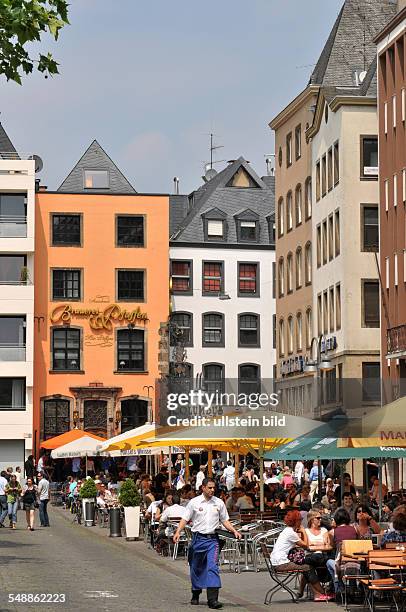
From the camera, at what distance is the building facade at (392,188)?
51781 mm

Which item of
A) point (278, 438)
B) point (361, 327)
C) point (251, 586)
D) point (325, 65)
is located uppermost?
point (325, 65)

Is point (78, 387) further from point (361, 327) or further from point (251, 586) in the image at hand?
point (251, 586)

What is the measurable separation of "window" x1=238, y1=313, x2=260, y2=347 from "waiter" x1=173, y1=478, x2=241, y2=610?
6868cm

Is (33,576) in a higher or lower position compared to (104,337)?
lower

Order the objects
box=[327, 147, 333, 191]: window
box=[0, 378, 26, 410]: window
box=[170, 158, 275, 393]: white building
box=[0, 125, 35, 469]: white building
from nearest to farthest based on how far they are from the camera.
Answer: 1. box=[327, 147, 333, 191]: window
2. box=[0, 125, 35, 469]: white building
3. box=[0, 378, 26, 410]: window
4. box=[170, 158, 275, 393]: white building

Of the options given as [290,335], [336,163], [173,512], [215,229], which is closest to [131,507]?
[173,512]

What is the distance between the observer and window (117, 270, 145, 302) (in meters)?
80.6

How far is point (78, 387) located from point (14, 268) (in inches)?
271

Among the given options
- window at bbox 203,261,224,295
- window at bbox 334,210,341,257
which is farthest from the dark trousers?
window at bbox 203,261,224,295

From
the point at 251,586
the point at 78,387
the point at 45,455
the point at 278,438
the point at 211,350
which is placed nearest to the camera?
the point at 251,586

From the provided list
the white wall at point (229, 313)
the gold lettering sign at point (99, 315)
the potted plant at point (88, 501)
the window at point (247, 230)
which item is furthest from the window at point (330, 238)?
the window at point (247, 230)

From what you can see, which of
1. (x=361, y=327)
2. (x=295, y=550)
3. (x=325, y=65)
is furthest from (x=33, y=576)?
(x=325, y=65)

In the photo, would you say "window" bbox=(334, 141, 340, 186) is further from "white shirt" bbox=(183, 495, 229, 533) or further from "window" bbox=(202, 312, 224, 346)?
"white shirt" bbox=(183, 495, 229, 533)

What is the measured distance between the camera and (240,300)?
88.8m
